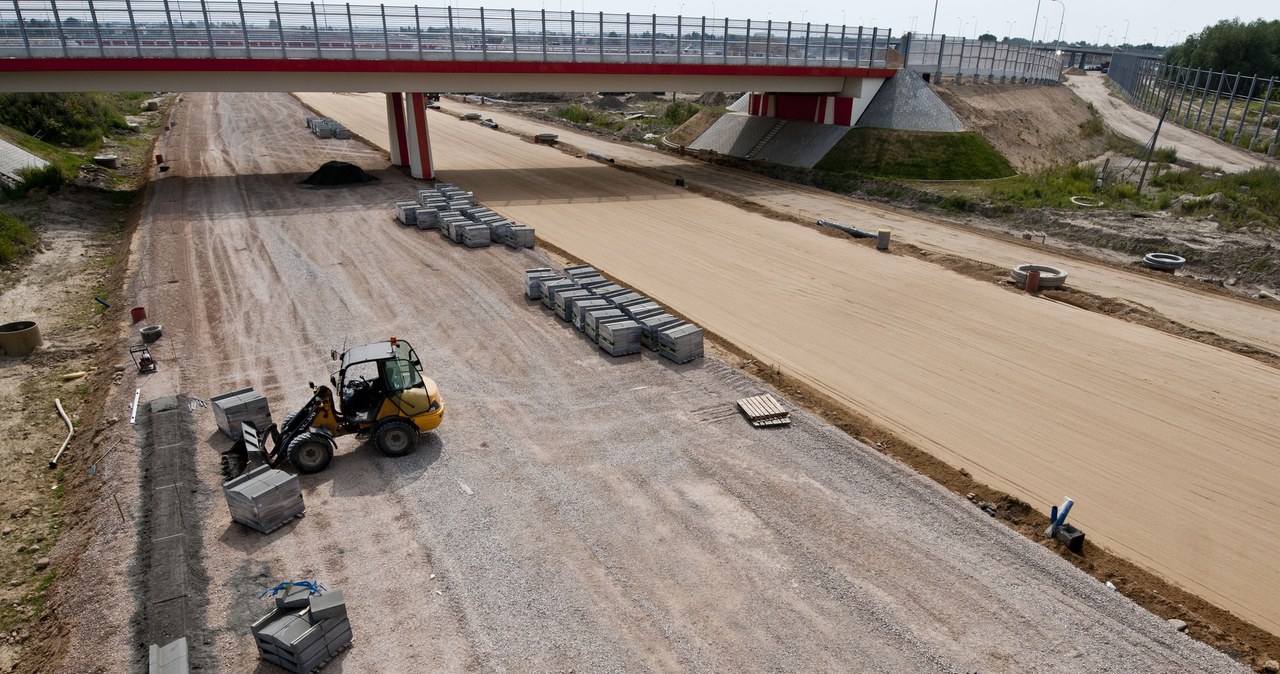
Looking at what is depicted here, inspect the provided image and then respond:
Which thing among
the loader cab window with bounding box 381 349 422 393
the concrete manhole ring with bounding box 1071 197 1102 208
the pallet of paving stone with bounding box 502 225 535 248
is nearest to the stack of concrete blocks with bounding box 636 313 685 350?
the loader cab window with bounding box 381 349 422 393

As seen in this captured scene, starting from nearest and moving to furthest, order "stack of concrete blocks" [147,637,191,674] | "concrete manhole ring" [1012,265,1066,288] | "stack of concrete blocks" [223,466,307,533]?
"stack of concrete blocks" [147,637,191,674] → "stack of concrete blocks" [223,466,307,533] → "concrete manhole ring" [1012,265,1066,288]

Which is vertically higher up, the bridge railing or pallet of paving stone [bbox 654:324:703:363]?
the bridge railing

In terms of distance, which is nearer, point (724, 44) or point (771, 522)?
point (771, 522)

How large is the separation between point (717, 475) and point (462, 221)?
17.5 metres

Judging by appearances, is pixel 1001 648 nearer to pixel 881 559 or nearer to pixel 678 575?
pixel 881 559

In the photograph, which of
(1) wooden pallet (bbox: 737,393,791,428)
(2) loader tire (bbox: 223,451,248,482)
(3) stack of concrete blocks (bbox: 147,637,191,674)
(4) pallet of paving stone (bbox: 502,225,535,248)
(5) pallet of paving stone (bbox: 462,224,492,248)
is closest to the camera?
(3) stack of concrete blocks (bbox: 147,637,191,674)

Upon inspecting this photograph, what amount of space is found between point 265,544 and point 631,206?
2544cm

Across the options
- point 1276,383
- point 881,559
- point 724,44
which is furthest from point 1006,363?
point 724,44

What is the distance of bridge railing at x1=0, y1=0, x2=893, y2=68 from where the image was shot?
97.4 feet

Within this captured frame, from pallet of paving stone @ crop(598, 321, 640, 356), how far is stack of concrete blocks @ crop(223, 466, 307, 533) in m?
7.84

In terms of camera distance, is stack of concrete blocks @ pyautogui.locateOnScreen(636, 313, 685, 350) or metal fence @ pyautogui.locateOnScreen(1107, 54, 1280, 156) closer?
stack of concrete blocks @ pyautogui.locateOnScreen(636, 313, 685, 350)

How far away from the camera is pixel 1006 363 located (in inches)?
703

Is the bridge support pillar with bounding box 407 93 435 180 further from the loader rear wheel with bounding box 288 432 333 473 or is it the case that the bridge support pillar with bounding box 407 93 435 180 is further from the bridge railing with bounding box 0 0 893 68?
the loader rear wheel with bounding box 288 432 333 473

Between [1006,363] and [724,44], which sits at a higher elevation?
[724,44]
